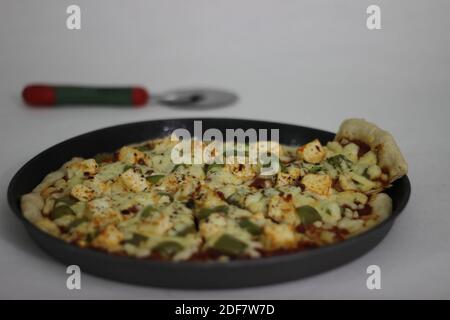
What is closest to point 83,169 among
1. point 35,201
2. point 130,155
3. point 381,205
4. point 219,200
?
point 130,155

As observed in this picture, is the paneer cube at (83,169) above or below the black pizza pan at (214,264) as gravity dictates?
above

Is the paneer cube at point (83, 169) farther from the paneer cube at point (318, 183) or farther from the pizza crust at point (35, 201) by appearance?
the paneer cube at point (318, 183)

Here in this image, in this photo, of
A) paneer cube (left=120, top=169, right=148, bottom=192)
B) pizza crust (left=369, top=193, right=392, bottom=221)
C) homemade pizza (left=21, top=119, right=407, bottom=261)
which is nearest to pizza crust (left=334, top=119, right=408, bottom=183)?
homemade pizza (left=21, top=119, right=407, bottom=261)

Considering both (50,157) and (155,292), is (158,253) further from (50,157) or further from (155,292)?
(50,157)

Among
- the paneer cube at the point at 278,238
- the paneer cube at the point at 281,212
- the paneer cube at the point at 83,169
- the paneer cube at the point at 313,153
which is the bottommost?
the paneer cube at the point at 278,238

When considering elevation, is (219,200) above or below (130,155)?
below

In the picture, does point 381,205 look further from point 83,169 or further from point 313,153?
point 83,169

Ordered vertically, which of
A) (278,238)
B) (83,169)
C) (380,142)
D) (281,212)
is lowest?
(278,238)

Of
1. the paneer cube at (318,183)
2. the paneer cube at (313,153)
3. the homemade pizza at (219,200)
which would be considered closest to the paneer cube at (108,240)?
the homemade pizza at (219,200)
